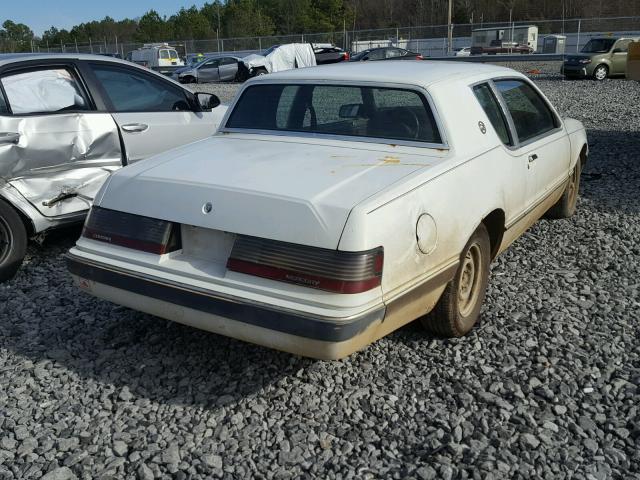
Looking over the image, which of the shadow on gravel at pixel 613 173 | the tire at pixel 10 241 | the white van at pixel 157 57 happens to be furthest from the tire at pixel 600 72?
the white van at pixel 157 57

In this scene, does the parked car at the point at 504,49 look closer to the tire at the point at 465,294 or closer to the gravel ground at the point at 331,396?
the gravel ground at the point at 331,396

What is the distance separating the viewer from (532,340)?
3.74m

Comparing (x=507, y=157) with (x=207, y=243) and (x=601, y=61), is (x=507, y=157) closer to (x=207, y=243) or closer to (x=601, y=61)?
(x=207, y=243)

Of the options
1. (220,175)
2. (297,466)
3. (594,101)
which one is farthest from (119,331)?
(594,101)

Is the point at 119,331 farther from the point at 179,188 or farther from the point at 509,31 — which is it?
the point at 509,31

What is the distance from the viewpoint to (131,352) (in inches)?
144

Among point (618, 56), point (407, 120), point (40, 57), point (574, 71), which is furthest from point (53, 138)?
point (618, 56)

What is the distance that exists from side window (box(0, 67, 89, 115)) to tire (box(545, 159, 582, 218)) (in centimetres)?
416

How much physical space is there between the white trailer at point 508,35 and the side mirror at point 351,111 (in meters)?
41.0

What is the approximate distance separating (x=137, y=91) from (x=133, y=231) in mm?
2827

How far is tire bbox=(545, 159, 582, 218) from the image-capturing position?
586cm

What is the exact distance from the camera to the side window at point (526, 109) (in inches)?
176

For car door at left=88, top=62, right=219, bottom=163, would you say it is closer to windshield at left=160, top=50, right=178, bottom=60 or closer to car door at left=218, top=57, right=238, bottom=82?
car door at left=218, top=57, right=238, bottom=82

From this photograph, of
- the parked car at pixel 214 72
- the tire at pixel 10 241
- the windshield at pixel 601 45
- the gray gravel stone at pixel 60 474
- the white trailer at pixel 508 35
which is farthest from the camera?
the white trailer at pixel 508 35
